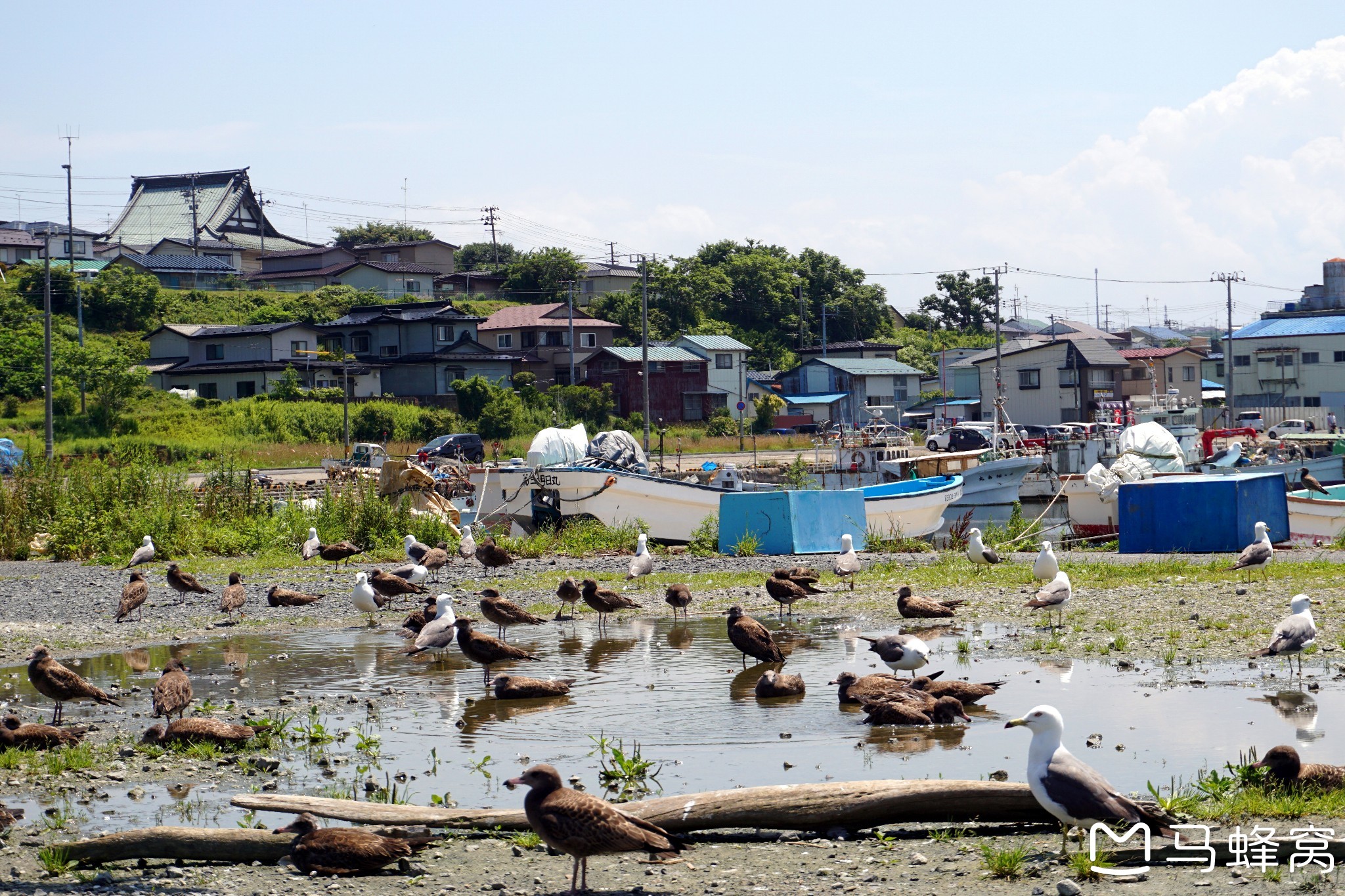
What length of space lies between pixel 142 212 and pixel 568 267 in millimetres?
34336

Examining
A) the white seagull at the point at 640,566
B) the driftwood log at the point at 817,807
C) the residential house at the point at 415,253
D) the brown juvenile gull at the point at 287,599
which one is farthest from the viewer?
the residential house at the point at 415,253

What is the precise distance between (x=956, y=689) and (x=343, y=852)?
16.6 ft

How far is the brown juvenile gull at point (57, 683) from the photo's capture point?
355 inches

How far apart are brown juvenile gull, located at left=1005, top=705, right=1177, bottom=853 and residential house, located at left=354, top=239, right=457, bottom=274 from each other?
81.6m

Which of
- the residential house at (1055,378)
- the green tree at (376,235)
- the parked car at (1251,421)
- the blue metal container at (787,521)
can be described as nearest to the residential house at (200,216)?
the green tree at (376,235)

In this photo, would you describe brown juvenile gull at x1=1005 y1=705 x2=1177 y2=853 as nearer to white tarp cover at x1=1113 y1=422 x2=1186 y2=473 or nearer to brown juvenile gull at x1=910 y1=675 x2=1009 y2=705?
brown juvenile gull at x1=910 y1=675 x2=1009 y2=705

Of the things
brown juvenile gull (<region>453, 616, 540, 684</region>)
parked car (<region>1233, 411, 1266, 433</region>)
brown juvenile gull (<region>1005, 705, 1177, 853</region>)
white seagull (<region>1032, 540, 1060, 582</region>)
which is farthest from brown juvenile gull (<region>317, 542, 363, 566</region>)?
parked car (<region>1233, 411, 1266, 433</region>)

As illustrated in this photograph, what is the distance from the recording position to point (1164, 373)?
70.2 m

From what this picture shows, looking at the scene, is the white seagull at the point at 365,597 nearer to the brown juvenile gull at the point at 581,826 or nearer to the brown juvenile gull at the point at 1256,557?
the brown juvenile gull at the point at 581,826

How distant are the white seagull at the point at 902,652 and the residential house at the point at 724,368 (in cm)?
5640

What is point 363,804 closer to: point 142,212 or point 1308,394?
point 1308,394

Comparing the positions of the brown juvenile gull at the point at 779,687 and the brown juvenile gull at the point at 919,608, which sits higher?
the brown juvenile gull at the point at 919,608

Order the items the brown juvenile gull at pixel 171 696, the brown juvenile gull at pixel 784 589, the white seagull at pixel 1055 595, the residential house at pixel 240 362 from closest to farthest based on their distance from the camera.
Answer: the brown juvenile gull at pixel 171 696, the white seagull at pixel 1055 595, the brown juvenile gull at pixel 784 589, the residential house at pixel 240 362

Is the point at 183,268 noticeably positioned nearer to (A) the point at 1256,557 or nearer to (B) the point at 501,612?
(B) the point at 501,612
